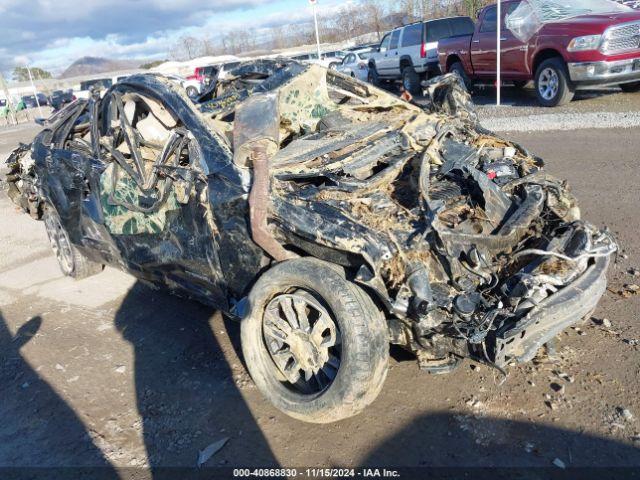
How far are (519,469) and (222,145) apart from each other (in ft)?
7.91

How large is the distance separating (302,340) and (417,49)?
45.3 feet

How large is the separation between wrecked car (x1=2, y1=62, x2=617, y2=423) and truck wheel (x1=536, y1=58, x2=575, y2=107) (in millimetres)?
6890

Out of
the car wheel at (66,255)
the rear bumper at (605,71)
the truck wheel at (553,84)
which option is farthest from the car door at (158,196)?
the truck wheel at (553,84)

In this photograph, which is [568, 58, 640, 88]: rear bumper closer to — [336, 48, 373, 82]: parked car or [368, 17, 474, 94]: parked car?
[368, 17, 474, 94]: parked car

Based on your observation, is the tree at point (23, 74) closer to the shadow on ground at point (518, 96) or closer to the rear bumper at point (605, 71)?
the shadow on ground at point (518, 96)

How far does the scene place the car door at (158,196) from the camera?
336 centimetres

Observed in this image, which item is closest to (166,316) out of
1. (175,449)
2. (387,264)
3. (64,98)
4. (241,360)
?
(241,360)

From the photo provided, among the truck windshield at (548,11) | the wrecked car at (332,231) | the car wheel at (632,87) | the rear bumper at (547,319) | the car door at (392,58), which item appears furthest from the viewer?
the car door at (392,58)

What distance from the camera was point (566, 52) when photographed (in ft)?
31.8

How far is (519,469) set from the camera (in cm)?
249

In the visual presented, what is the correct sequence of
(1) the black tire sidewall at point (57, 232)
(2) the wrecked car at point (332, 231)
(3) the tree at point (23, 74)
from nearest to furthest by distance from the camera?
(2) the wrecked car at point (332, 231) < (1) the black tire sidewall at point (57, 232) < (3) the tree at point (23, 74)

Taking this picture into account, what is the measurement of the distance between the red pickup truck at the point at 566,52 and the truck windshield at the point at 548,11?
93 mm

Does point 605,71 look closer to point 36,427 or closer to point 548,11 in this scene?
point 548,11

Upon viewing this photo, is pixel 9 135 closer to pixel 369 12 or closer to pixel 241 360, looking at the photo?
pixel 241 360
